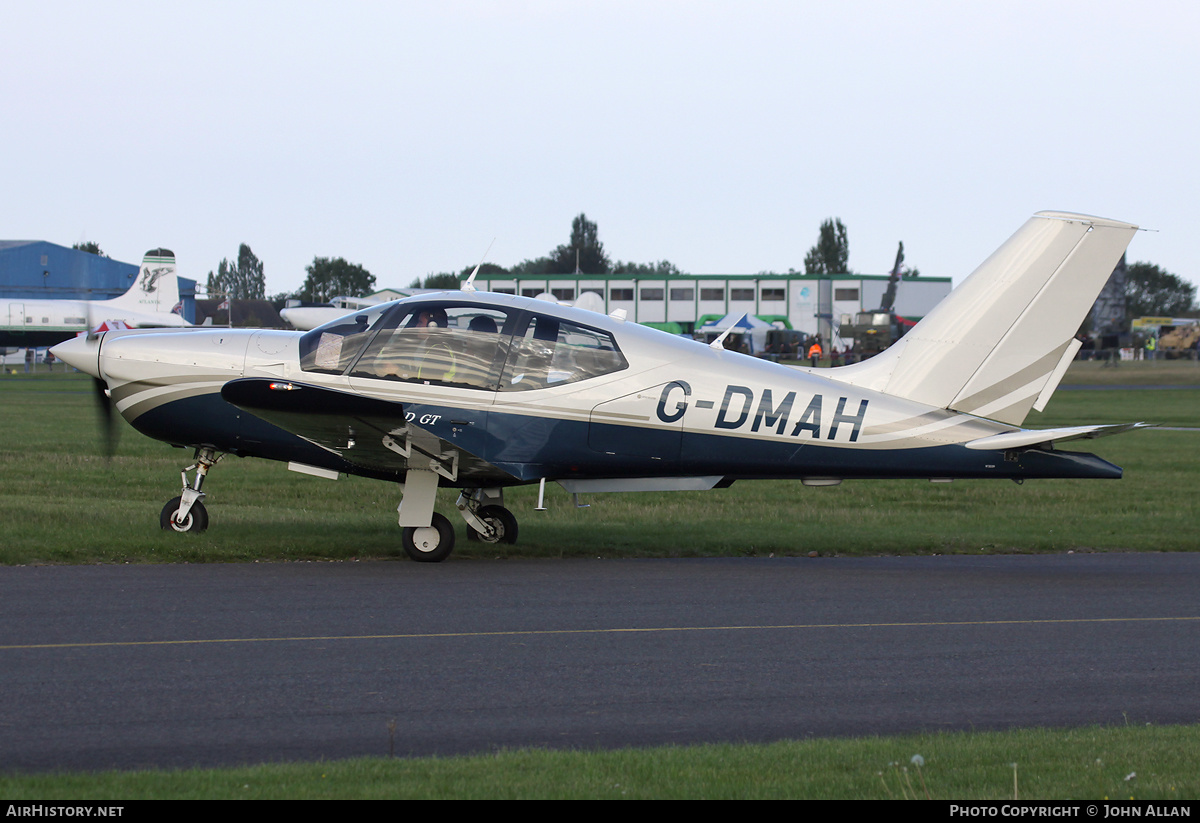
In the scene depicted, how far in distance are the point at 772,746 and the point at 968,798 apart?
100 cm

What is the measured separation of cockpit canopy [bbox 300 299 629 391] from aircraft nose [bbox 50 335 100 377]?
2.79m

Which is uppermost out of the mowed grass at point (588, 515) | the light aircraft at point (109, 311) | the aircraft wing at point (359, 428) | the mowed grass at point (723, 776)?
the light aircraft at point (109, 311)

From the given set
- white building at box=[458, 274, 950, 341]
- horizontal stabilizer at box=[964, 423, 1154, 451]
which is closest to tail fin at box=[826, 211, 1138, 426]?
horizontal stabilizer at box=[964, 423, 1154, 451]

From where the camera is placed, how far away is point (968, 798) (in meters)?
4.53

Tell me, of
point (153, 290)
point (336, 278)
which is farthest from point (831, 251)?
point (153, 290)

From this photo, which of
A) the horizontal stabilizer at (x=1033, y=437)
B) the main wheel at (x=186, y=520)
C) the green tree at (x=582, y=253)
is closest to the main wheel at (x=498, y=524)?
the main wheel at (x=186, y=520)

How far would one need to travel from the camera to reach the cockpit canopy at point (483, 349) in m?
10.8

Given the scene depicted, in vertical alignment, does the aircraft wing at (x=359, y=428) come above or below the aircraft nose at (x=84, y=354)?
below

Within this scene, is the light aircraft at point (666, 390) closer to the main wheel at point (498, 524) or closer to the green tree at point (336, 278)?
the main wheel at point (498, 524)

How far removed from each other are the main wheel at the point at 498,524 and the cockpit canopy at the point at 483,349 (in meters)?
1.85

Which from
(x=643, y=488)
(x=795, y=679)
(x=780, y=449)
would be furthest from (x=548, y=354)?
(x=795, y=679)

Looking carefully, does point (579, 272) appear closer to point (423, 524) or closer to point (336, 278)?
point (336, 278)

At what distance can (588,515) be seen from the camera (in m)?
15.2
